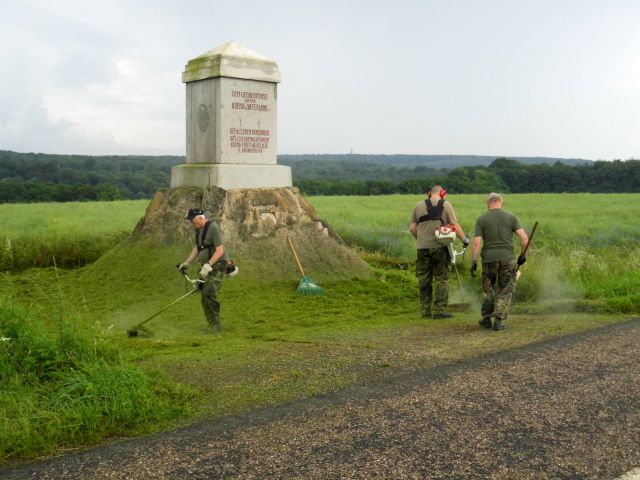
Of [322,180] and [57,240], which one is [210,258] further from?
[322,180]

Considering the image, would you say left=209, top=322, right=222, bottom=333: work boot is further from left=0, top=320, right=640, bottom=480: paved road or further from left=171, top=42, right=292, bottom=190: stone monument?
left=0, top=320, right=640, bottom=480: paved road

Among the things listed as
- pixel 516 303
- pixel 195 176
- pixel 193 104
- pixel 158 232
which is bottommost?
pixel 516 303

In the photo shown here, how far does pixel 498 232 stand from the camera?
35.4 ft

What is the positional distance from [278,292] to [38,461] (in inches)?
335

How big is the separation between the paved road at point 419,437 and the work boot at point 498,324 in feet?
9.30

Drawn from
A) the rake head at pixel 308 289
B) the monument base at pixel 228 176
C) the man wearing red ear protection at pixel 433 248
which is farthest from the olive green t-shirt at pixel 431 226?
the monument base at pixel 228 176

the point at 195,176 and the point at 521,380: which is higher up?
the point at 195,176

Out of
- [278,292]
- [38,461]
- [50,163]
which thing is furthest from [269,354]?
[50,163]

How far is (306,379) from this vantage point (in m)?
7.36

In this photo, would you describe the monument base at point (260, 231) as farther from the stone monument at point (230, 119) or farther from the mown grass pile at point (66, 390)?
the mown grass pile at point (66, 390)

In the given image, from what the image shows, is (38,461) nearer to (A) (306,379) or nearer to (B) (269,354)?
(A) (306,379)

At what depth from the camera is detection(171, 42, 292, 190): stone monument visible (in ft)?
47.1

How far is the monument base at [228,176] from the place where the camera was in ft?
47.5

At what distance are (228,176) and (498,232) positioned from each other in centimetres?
573
